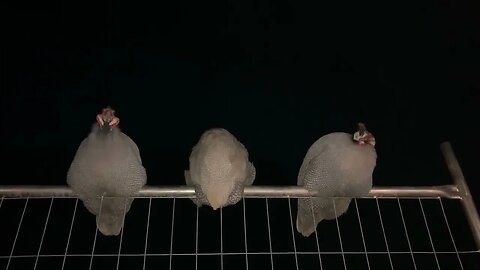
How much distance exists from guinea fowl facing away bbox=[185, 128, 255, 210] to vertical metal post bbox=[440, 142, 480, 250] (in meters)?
0.38

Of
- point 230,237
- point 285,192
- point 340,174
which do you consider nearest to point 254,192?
point 285,192

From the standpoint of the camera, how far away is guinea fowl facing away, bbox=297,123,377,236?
2.84 ft

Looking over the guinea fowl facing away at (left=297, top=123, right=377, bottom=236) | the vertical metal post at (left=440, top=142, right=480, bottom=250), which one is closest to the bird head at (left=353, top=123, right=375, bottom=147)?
the guinea fowl facing away at (left=297, top=123, right=377, bottom=236)

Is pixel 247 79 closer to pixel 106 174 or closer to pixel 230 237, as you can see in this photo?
pixel 230 237

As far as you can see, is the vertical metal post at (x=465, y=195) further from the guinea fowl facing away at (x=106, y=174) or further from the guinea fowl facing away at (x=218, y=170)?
the guinea fowl facing away at (x=106, y=174)

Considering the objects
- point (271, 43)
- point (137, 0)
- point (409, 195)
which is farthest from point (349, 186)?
point (137, 0)

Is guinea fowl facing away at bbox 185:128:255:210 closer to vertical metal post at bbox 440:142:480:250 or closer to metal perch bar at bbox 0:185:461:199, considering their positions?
metal perch bar at bbox 0:185:461:199

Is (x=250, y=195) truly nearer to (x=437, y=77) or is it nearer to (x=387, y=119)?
(x=387, y=119)

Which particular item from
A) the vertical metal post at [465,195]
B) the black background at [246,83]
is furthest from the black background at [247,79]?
the vertical metal post at [465,195]

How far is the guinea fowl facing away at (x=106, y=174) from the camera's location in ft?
2.70

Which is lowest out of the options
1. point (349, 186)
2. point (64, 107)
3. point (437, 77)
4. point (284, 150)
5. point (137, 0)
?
point (64, 107)

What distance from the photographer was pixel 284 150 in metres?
1.26

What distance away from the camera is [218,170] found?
0.83 meters

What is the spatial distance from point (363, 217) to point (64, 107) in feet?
2.66
